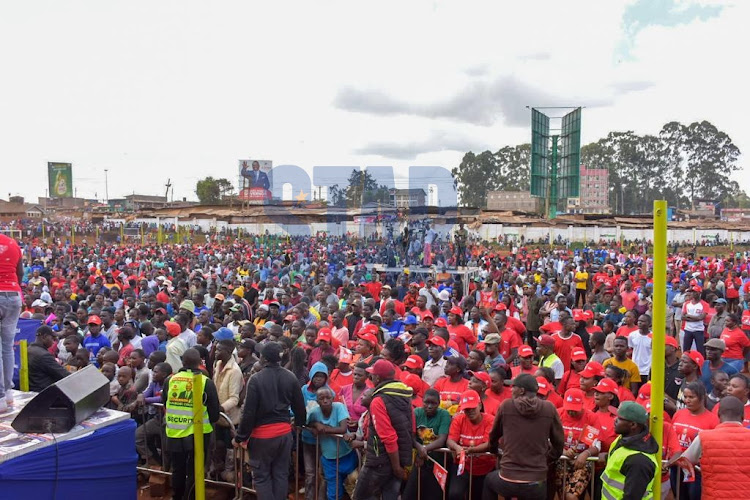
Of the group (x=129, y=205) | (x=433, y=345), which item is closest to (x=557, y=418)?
(x=433, y=345)

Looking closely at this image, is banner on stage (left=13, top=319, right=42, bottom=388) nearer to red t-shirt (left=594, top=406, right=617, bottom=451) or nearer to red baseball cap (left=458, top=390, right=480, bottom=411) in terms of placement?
red baseball cap (left=458, top=390, right=480, bottom=411)

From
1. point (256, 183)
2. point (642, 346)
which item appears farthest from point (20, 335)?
point (256, 183)

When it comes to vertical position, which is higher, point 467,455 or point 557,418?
point 557,418

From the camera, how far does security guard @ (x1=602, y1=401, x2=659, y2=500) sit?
3.48 metres

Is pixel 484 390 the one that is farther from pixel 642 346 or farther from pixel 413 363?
pixel 642 346

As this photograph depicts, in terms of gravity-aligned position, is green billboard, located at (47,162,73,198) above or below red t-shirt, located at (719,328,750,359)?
above

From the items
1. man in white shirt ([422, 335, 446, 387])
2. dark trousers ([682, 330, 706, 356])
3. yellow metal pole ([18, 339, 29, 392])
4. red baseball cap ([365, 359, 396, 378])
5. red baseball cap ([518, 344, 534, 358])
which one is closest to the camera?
red baseball cap ([365, 359, 396, 378])

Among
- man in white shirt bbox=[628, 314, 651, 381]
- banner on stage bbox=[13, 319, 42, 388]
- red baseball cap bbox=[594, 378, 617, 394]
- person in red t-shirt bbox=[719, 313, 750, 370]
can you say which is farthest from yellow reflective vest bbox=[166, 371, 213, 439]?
person in red t-shirt bbox=[719, 313, 750, 370]

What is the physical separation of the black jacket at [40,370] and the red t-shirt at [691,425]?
5.77 meters

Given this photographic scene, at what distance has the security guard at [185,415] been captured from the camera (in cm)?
484

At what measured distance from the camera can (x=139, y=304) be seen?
10414 mm

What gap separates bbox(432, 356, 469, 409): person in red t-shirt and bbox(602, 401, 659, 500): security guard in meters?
1.71

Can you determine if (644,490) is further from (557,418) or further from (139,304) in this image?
(139,304)

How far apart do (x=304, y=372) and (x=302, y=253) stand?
64.0 ft
